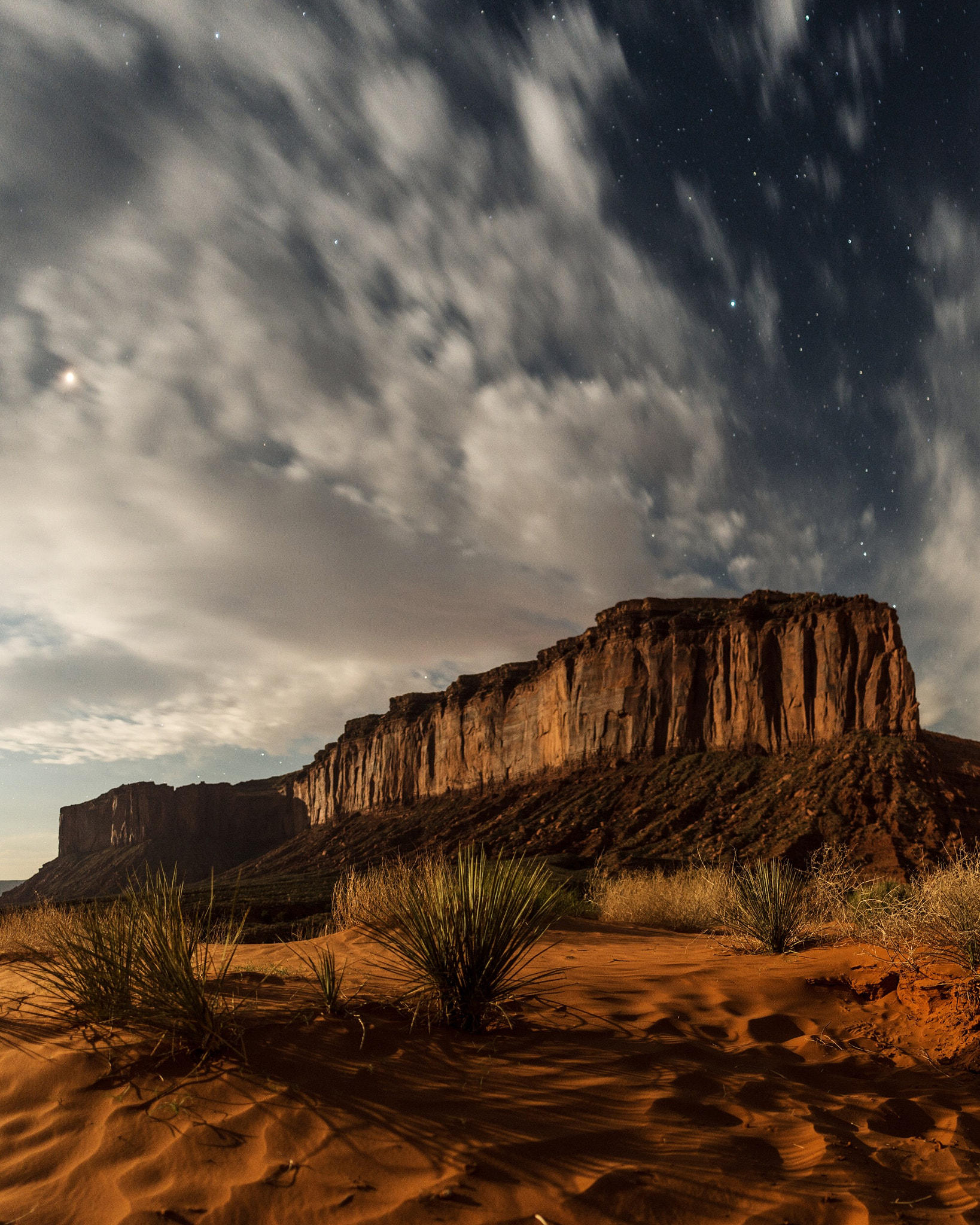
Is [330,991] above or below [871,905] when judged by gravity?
above

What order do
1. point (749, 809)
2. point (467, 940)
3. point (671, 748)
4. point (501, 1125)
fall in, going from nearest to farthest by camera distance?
1. point (501, 1125)
2. point (467, 940)
3. point (749, 809)
4. point (671, 748)

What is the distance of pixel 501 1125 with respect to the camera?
306cm

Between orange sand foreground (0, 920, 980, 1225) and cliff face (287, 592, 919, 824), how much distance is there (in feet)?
139

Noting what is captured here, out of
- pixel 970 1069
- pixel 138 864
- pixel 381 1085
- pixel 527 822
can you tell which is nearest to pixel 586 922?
pixel 970 1069

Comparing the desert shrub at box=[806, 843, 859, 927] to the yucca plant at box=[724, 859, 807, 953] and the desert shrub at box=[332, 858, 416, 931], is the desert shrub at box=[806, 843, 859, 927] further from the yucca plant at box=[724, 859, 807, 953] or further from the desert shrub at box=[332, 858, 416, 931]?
the desert shrub at box=[332, 858, 416, 931]

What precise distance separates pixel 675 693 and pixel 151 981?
53166 millimetres

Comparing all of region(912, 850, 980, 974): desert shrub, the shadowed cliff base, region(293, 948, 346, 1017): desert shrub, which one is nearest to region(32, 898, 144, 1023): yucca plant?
region(293, 948, 346, 1017): desert shrub

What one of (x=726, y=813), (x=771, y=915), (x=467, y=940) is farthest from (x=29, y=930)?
(x=726, y=813)

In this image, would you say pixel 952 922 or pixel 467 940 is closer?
pixel 467 940

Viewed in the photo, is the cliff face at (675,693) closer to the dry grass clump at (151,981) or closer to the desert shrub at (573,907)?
the desert shrub at (573,907)

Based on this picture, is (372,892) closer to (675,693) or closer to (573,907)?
(573,907)

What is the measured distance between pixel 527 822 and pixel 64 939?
147ft

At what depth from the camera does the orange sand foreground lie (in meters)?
2.59

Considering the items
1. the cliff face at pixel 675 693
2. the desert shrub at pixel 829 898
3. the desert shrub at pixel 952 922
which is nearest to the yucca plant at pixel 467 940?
the desert shrub at pixel 952 922
